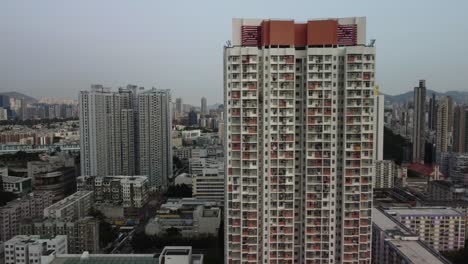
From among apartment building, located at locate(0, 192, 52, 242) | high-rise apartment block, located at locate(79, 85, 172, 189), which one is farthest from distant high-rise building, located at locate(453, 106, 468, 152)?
apartment building, located at locate(0, 192, 52, 242)

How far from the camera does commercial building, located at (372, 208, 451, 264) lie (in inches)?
303

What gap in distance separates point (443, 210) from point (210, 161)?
9541 mm

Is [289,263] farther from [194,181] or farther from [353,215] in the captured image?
[194,181]

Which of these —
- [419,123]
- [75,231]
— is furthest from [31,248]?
[419,123]

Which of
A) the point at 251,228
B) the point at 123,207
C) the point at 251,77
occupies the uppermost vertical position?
the point at 251,77

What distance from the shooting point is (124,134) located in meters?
18.7

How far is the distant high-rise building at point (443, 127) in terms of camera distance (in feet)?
69.1

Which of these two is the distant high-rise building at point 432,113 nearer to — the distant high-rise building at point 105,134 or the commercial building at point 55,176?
the distant high-rise building at point 105,134

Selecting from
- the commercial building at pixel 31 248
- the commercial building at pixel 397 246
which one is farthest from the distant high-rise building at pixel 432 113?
the commercial building at pixel 31 248

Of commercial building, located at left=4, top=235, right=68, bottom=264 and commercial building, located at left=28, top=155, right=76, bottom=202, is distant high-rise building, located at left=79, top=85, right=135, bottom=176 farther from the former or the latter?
commercial building, located at left=4, top=235, right=68, bottom=264

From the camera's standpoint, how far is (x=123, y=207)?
1495cm

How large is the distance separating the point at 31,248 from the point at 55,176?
28.4ft

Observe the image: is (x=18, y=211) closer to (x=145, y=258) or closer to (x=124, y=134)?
(x=145, y=258)

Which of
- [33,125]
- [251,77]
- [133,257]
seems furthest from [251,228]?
[33,125]
